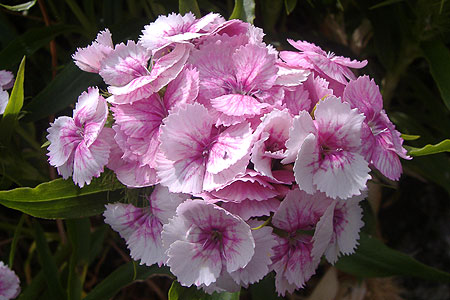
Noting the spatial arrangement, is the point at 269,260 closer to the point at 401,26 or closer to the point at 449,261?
the point at 401,26

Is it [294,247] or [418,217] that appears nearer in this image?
[294,247]

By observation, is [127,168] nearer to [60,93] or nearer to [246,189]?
[246,189]

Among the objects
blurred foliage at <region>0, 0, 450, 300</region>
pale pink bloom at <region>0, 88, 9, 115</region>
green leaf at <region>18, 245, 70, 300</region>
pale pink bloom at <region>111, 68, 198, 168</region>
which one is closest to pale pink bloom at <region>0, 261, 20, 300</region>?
blurred foliage at <region>0, 0, 450, 300</region>

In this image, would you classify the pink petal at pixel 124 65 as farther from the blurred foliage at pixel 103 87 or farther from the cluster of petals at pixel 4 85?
the cluster of petals at pixel 4 85

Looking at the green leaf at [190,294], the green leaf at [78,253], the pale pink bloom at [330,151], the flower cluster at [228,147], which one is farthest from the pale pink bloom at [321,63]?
the green leaf at [78,253]

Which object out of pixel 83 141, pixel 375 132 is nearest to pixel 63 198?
pixel 83 141

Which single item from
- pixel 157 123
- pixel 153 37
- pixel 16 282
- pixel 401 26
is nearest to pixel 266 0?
pixel 401 26

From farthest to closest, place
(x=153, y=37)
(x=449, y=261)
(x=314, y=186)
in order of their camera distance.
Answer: (x=449, y=261) < (x=153, y=37) < (x=314, y=186)
